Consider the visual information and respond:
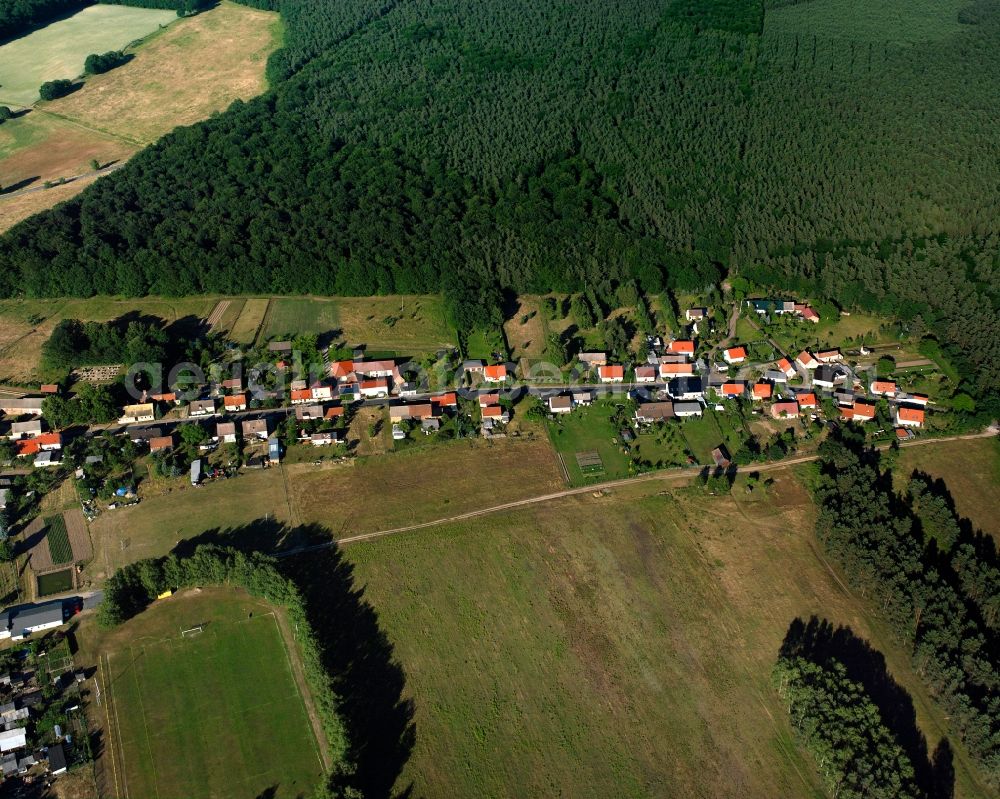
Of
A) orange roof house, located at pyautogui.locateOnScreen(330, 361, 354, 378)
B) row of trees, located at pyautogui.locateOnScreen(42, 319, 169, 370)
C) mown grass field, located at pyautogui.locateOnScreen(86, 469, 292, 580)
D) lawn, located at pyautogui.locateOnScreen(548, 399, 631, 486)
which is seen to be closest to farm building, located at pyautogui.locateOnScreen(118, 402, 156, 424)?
row of trees, located at pyautogui.locateOnScreen(42, 319, 169, 370)

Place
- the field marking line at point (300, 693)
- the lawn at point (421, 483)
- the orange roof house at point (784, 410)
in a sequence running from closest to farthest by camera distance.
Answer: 1. the field marking line at point (300, 693)
2. the lawn at point (421, 483)
3. the orange roof house at point (784, 410)

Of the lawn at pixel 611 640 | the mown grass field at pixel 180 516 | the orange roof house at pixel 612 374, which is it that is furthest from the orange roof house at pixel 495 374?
the mown grass field at pixel 180 516

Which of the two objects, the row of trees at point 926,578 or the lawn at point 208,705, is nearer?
the lawn at point 208,705

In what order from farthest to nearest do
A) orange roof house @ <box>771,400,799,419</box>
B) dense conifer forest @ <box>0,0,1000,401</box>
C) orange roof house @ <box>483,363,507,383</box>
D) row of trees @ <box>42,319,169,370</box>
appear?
1. dense conifer forest @ <box>0,0,1000,401</box>
2. row of trees @ <box>42,319,169,370</box>
3. orange roof house @ <box>483,363,507,383</box>
4. orange roof house @ <box>771,400,799,419</box>

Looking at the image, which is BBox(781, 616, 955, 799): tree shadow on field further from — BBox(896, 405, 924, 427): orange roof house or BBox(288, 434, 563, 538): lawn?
BBox(896, 405, 924, 427): orange roof house

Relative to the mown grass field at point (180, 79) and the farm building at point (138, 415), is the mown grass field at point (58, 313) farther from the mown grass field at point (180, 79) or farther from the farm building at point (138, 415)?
the mown grass field at point (180, 79)

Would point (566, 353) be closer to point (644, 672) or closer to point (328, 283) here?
point (328, 283)

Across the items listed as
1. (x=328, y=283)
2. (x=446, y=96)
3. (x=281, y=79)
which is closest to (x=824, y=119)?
(x=446, y=96)
